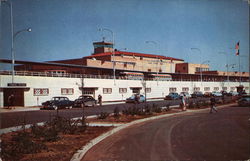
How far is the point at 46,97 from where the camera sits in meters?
32.2

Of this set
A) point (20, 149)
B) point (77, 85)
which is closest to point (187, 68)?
point (77, 85)

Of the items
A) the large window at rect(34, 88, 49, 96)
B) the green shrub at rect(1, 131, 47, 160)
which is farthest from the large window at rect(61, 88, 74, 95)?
the green shrub at rect(1, 131, 47, 160)

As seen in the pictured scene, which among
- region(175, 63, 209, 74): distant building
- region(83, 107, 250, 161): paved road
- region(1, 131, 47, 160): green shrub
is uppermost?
region(175, 63, 209, 74): distant building

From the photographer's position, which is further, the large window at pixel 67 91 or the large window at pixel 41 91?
the large window at pixel 67 91

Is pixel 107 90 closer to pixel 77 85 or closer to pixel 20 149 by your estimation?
pixel 77 85

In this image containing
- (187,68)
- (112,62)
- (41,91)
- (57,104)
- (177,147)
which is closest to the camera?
(177,147)

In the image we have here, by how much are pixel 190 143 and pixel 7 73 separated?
2552 centimetres

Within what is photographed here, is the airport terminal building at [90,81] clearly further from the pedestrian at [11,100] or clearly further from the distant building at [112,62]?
the pedestrian at [11,100]

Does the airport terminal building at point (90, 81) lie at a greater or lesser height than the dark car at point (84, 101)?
greater

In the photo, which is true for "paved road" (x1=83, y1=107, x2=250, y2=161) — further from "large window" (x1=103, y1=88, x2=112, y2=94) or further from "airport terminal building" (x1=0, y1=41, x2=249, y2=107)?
"large window" (x1=103, y1=88, x2=112, y2=94)

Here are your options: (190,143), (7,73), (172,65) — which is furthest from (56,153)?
(172,65)

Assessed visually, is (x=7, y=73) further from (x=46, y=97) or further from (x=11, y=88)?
(x=46, y=97)

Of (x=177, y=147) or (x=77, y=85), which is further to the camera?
(x=77, y=85)

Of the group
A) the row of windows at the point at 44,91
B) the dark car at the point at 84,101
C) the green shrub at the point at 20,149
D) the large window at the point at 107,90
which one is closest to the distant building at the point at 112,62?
the large window at the point at 107,90
